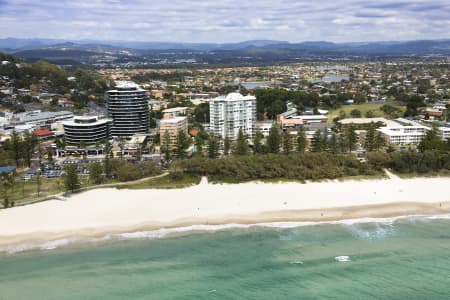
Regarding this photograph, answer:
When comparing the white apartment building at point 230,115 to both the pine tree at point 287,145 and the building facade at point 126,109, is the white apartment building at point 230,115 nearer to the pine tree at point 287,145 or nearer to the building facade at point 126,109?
the building facade at point 126,109

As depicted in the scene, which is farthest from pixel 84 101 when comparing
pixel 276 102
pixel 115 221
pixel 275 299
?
pixel 275 299

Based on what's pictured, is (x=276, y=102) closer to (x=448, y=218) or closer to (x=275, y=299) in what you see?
(x=448, y=218)

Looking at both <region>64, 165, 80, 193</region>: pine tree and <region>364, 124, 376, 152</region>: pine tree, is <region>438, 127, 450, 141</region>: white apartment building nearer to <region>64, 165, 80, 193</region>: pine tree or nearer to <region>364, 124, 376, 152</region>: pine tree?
<region>364, 124, 376, 152</region>: pine tree

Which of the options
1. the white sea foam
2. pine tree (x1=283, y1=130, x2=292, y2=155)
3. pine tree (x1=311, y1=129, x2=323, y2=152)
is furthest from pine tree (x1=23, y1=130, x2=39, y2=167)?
pine tree (x1=311, y1=129, x2=323, y2=152)

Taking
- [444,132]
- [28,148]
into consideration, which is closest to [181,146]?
[28,148]

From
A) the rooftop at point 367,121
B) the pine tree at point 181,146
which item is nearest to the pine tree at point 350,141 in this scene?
the rooftop at point 367,121

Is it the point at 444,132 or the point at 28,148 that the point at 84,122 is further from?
the point at 444,132
